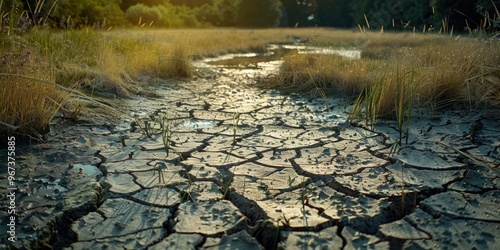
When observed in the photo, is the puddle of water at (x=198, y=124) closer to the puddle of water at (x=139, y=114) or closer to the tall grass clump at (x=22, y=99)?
the puddle of water at (x=139, y=114)

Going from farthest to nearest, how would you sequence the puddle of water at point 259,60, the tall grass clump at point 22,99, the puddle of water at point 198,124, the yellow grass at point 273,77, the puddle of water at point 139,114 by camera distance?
A: the puddle of water at point 259,60
the puddle of water at point 139,114
the puddle of water at point 198,124
the yellow grass at point 273,77
the tall grass clump at point 22,99

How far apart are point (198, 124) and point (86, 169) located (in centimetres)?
130

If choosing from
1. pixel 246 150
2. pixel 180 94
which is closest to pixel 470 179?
pixel 246 150

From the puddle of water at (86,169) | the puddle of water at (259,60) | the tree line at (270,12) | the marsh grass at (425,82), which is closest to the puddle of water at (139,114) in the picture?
the puddle of water at (86,169)

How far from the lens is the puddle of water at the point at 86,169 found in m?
2.38

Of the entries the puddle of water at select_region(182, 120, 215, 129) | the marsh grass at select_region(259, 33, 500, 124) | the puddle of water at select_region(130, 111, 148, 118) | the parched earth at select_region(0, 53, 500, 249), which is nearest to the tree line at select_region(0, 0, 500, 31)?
the puddle of water at select_region(130, 111, 148, 118)

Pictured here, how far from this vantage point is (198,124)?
3.62 m

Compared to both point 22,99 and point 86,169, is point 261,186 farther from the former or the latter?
point 22,99

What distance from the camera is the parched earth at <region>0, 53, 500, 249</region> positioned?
1.72 metres

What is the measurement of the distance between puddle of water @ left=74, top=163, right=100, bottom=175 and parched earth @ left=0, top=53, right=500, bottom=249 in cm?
1

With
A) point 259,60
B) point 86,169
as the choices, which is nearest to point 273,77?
point 86,169

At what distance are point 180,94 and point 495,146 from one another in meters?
3.40

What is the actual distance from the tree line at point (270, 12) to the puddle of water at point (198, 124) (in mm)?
3973

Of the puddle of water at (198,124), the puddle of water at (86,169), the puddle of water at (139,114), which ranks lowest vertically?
the puddle of water at (86,169)
